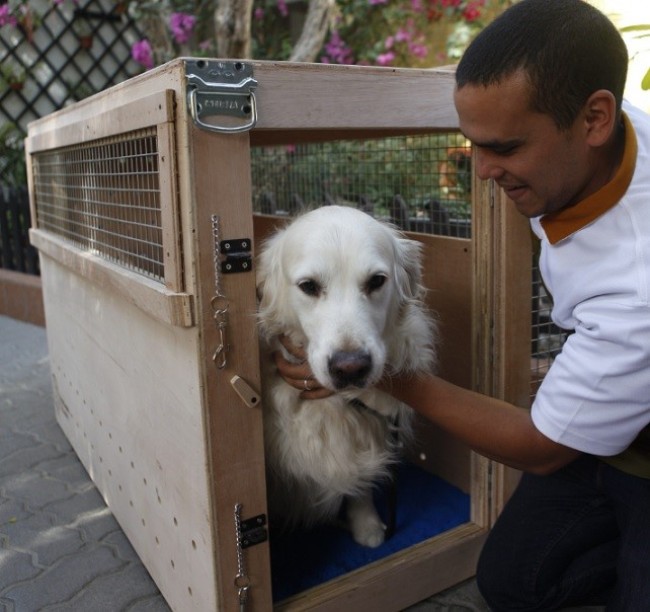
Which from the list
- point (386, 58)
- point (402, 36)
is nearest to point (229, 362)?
point (386, 58)

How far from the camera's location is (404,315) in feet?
6.07

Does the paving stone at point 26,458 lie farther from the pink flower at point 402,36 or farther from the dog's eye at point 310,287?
the pink flower at point 402,36

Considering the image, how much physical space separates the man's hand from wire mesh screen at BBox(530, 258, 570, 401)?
2.31 feet

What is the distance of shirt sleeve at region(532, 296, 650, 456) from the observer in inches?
46.3

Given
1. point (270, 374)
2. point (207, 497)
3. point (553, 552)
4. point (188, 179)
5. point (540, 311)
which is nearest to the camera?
point (188, 179)

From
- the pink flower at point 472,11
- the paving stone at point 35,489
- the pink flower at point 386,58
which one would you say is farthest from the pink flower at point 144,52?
the paving stone at point 35,489

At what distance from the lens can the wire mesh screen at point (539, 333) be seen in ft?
6.57

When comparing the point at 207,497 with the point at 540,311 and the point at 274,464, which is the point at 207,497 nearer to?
the point at 274,464

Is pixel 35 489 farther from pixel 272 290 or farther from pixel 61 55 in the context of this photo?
pixel 61 55

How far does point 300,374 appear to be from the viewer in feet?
5.56

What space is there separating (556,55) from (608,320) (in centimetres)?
48

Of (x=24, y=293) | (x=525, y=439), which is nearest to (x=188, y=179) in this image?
(x=525, y=439)

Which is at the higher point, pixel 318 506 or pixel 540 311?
pixel 540 311

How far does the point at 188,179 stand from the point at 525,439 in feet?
2.86
